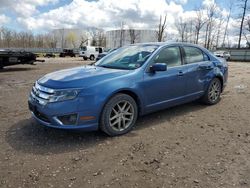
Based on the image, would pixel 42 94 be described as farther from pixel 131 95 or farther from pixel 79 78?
pixel 131 95

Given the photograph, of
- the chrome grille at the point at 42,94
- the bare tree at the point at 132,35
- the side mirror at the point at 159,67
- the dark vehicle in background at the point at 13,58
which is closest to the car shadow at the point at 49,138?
the chrome grille at the point at 42,94

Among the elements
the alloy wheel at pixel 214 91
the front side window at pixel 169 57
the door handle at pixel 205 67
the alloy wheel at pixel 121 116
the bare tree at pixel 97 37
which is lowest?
the alloy wheel at pixel 121 116

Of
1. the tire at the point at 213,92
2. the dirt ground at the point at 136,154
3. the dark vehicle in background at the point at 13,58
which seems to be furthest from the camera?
the dark vehicle in background at the point at 13,58

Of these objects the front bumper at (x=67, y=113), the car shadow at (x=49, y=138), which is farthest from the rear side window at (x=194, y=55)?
the front bumper at (x=67, y=113)

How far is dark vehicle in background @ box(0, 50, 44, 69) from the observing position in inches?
495

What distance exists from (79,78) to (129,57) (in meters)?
1.27

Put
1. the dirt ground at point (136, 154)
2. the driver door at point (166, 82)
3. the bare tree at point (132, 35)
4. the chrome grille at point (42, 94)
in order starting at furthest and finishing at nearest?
1. the bare tree at point (132, 35)
2. the driver door at point (166, 82)
3. the chrome grille at point (42, 94)
4. the dirt ground at point (136, 154)

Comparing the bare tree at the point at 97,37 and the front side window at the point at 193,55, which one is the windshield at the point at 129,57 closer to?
the front side window at the point at 193,55

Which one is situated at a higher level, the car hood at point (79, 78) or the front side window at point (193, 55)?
→ the front side window at point (193, 55)

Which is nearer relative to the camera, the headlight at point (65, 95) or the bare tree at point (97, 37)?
the headlight at point (65, 95)

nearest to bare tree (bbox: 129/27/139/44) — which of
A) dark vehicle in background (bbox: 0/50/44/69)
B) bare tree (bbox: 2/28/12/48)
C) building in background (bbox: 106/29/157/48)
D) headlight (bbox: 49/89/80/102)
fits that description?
building in background (bbox: 106/29/157/48)

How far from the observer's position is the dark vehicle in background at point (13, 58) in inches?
495

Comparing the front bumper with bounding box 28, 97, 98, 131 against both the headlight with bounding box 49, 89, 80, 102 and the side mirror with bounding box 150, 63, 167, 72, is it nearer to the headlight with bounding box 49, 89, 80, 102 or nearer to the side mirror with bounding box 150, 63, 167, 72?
the headlight with bounding box 49, 89, 80, 102

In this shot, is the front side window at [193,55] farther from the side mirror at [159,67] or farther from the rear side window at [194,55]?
the side mirror at [159,67]
